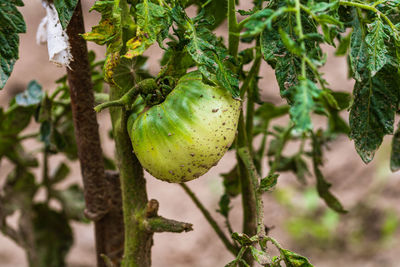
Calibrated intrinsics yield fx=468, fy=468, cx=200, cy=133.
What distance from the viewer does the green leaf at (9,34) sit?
0.53 meters

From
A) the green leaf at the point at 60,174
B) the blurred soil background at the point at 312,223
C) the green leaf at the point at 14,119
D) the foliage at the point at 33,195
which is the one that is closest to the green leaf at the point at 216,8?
the foliage at the point at 33,195

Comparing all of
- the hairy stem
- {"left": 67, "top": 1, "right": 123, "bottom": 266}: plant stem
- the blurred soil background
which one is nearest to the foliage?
{"left": 67, "top": 1, "right": 123, "bottom": 266}: plant stem

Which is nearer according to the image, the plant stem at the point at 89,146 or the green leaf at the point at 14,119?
the plant stem at the point at 89,146

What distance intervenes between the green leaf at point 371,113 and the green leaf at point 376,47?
44mm

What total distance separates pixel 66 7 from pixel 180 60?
0.51ft

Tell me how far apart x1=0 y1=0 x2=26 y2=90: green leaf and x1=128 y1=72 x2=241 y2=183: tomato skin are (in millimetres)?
167

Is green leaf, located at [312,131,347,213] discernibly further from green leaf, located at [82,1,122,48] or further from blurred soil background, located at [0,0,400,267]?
blurred soil background, located at [0,0,400,267]

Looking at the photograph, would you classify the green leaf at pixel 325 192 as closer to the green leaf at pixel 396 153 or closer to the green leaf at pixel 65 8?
the green leaf at pixel 396 153

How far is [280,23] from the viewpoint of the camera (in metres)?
0.53

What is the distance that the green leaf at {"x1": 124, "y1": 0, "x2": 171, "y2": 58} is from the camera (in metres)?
0.53

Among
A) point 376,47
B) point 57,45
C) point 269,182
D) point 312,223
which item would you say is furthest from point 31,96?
point 312,223

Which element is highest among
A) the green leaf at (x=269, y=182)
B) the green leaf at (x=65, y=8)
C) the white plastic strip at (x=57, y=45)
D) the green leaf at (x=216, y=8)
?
the green leaf at (x=216, y=8)

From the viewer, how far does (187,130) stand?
1.83ft

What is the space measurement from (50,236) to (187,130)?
0.72m
